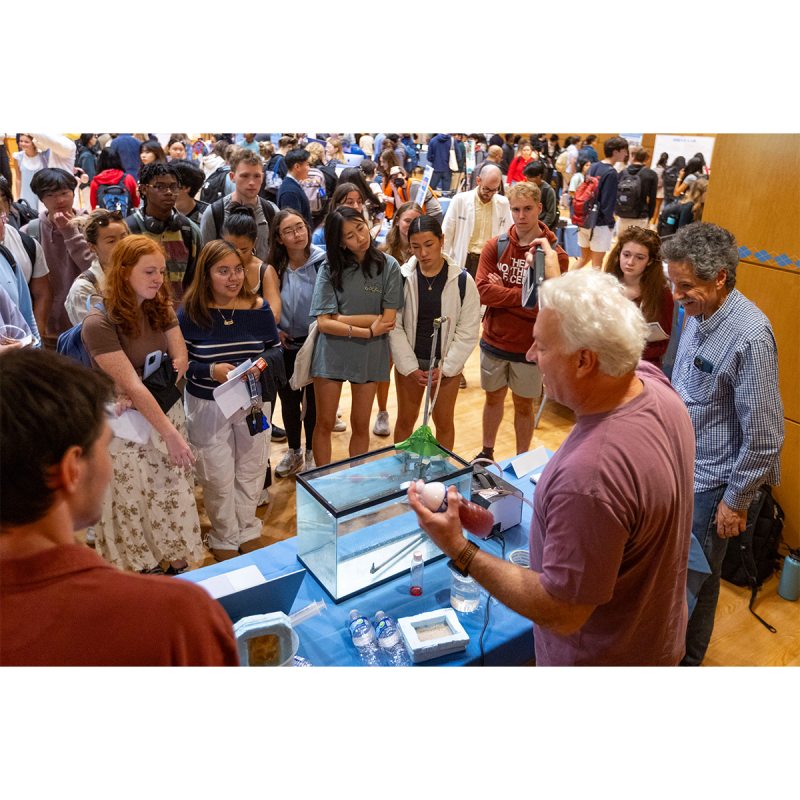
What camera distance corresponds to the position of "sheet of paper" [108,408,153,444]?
271 cm

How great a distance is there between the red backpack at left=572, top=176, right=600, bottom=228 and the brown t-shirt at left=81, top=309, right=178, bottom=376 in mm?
6395

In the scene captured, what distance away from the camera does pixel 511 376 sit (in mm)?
3984

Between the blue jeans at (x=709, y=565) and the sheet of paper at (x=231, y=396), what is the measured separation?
6.36ft

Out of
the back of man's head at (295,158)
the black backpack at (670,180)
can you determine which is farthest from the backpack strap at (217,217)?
the black backpack at (670,180)

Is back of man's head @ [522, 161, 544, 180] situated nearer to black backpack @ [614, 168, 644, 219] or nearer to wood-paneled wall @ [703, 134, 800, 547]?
black backpack @ [614, 168, 644, 219]

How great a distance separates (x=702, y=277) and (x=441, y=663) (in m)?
1.56

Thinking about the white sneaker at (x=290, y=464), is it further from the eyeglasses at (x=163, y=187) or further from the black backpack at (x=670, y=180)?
the black backpack at (x=670, y=180)

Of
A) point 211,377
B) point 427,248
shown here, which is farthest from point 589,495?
point 427,248

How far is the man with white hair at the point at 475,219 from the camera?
18.5 ft

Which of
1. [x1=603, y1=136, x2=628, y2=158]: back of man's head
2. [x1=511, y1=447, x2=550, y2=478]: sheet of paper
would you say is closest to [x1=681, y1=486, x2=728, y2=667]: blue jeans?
[x1=511, y1=447, x2=550, y2=478]: sheet of paper

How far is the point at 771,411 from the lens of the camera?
2277 millimetres

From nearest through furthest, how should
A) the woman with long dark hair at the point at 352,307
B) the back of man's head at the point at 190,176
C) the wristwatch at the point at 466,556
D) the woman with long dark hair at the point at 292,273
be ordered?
the wristwatch at the point at 466,556, the woman with long dark hair at the point at 352,307, the woman with long dark hair at the point at 292,273, the back of man's head at the point at 190,176

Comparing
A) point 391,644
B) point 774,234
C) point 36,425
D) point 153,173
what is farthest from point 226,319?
point 774,234

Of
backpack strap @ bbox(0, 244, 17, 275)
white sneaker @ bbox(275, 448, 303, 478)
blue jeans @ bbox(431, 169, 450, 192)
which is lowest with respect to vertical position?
Result: white sneaker @ bbox(275, 448, 303, 478)
